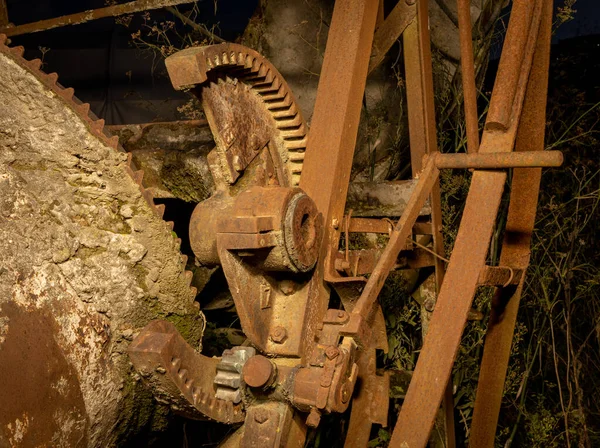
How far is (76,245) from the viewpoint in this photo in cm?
185

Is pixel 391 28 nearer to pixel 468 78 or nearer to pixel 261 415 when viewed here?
pixel 468 78

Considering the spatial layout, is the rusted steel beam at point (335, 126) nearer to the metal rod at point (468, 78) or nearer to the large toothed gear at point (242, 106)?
the large toothed gear at point (242, 106)

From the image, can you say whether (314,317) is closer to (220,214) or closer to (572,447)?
(220,214)

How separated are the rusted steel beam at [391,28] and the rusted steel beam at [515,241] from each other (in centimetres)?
61

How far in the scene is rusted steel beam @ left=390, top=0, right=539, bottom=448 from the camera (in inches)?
69.7

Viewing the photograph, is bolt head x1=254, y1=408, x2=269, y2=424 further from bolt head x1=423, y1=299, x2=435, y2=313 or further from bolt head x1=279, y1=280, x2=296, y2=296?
bolt head x1=423, y1=299, x2=435, y2=313

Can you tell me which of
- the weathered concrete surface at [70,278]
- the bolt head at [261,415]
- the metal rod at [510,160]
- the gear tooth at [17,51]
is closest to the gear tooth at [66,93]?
the weathered concrete surface at [70,278]

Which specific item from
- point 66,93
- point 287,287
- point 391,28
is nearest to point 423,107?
point 391,28

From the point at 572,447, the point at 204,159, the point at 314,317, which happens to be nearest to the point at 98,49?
the point at 204,159

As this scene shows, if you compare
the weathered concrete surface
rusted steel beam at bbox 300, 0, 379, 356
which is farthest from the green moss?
rusted steel beam at bbox 300, 0, 379, 356

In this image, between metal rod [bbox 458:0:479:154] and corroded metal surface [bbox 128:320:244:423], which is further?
metal rod [bbox 458:0:479:154]

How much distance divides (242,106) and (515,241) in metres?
1.17

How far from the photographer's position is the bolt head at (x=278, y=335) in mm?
1834

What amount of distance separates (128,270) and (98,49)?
3194mm
